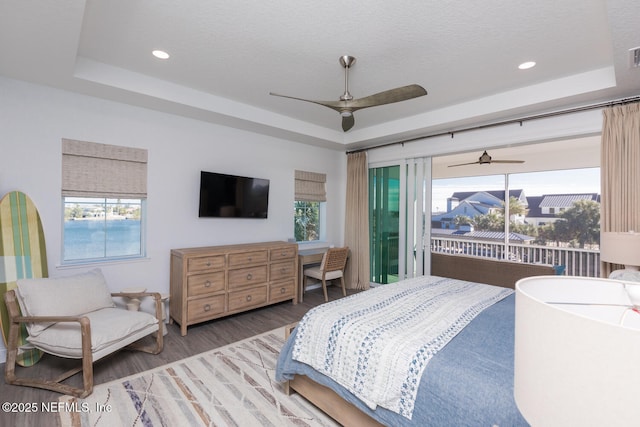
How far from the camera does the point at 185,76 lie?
3.06m

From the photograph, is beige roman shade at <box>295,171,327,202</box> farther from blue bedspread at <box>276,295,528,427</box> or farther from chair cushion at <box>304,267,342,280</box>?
blue bedspread at <box>276,295,528,427</box>

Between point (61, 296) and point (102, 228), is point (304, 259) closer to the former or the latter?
point (102, 228)

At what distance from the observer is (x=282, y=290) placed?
423 cm

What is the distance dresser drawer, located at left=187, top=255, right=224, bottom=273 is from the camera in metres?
3.32

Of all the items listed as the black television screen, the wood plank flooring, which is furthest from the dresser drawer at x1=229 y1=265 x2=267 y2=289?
the black television screen

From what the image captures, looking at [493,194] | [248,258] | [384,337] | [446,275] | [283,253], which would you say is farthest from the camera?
[493,194]

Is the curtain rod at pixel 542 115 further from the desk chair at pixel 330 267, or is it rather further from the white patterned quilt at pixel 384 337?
the white patterned quilt at pixel 384 337

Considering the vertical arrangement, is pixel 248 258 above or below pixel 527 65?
below

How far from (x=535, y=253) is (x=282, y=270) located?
200 inches

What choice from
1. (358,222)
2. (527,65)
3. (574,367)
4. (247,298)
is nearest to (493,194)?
(358,222)

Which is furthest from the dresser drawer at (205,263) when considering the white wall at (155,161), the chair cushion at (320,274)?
the chair cushion at (320,274)

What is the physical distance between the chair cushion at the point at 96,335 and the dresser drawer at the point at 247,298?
119 centimetres

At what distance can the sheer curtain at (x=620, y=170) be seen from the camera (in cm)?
284

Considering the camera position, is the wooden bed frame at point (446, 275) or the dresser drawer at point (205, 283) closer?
the wooden bed frame at point (446, 275)
